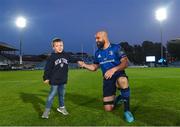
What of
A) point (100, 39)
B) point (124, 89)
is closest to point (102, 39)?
point (100, 39)

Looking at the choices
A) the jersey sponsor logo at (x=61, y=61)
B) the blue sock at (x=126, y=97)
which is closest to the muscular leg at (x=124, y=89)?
the blue sock at (x=126, y=97)

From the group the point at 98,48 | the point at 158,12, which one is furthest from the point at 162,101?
the point at 158,12

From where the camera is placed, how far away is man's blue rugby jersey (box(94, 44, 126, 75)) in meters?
8.90

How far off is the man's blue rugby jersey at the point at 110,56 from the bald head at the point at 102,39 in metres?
0.11

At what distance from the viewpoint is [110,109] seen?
9.54 meters

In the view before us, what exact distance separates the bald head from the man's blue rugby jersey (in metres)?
0.11

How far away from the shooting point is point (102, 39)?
29.7ft

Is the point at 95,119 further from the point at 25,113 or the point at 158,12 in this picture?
the point at 158,12

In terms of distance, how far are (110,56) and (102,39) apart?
1.36ft

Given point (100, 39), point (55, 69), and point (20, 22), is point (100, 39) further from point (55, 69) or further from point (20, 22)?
point (20, 22)

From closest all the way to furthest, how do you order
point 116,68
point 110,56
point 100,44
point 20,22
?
point 116,68 → point 110,56 → point 100,44 → point 20,22

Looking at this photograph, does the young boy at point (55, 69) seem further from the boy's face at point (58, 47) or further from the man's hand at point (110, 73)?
the man's hand at point (110, 73)

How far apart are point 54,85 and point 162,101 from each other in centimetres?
370

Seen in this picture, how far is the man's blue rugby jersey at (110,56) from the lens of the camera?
8.90m
